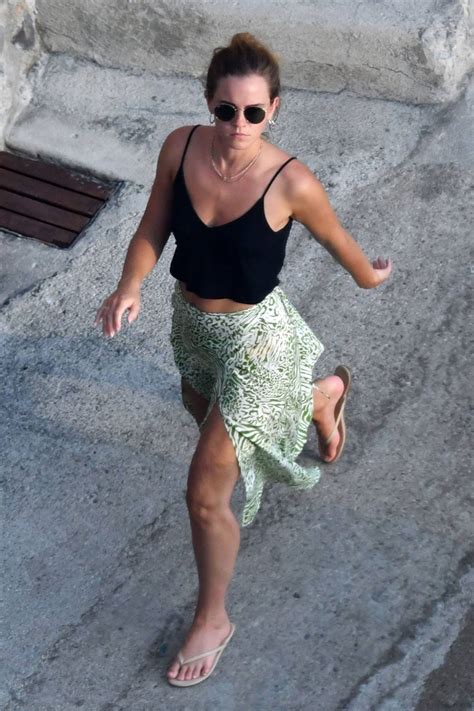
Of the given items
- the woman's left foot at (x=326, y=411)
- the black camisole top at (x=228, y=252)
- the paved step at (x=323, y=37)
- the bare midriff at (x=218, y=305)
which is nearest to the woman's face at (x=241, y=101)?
the black camisole top at (x=228, y=252)

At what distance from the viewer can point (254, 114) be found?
10.6 feet

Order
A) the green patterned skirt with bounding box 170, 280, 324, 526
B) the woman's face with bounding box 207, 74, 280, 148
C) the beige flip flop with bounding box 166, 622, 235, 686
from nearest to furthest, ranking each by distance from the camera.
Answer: the woman's face with bounding box 207, 74, 280, 148, the green patterned skirt with bounding box 170, 280, 324, 526, the beige flip flop with bounding box 166, 622, 235, 686

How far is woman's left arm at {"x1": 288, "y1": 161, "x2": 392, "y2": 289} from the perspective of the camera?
131 inches

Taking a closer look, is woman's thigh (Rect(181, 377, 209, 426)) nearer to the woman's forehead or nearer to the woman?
the woman

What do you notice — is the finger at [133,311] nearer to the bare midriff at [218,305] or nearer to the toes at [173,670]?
the bare midriff at [218,305]

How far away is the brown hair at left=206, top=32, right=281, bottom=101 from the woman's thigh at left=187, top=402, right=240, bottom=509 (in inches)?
36.8

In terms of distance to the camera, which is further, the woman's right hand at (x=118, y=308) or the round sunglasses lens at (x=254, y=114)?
the woman's right hand at (x=118, y=308)

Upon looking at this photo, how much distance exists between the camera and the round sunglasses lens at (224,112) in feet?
10.6

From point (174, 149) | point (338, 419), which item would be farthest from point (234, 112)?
point (338, 419)

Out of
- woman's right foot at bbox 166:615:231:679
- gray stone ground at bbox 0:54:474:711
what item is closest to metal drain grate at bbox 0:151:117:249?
gray stone ground at bbox 0:54:474:711

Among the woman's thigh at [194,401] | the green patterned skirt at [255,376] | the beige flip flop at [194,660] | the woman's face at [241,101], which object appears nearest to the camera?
the woman's face at [241,101]

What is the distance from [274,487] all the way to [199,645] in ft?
2.38

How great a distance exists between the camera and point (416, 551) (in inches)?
152

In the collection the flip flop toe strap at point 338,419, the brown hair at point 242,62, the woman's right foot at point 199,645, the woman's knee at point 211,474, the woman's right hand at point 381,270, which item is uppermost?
the brown hair at point 242,62
